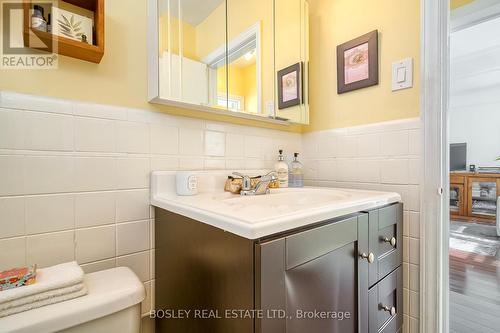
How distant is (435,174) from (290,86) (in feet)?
2.59

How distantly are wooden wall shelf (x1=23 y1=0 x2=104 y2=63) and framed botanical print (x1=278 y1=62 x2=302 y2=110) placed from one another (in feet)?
2.68

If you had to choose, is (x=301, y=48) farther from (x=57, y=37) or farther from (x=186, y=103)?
(x=57, y=37)

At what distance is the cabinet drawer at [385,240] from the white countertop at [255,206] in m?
0.04

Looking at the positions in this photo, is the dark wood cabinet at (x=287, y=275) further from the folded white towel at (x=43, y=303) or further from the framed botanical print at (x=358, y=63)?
the framed botanical print at (x=358, y=63)

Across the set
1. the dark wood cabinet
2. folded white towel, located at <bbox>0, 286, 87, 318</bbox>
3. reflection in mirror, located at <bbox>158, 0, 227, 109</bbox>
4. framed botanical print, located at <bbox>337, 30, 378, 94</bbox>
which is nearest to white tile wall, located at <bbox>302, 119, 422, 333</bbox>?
the dark wood cabinet

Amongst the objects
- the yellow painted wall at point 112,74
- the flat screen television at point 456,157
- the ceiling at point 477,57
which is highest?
the ceiling at point 477,57

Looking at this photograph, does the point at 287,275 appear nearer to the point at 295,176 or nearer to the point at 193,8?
the point at 295,176

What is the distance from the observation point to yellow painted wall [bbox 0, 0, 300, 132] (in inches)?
26.9

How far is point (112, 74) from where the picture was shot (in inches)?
31.4

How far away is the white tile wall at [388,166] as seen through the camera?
37.9 inches

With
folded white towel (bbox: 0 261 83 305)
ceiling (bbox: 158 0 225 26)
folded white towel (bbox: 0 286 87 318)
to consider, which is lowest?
folded white towel (bbox: 0 286 87 318)

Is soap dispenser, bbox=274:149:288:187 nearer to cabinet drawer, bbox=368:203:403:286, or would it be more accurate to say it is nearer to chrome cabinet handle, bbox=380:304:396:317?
cabinet drawer, bbox=368:203:403:286

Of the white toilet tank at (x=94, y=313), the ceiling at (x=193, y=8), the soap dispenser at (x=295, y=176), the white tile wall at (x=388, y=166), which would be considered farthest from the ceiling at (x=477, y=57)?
the white toilet tank at (x=94, y=313)

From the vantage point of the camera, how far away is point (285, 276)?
50cm
